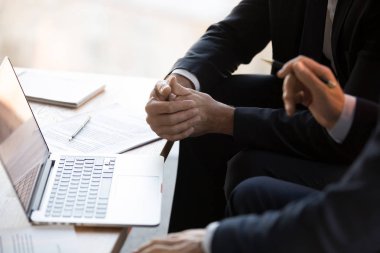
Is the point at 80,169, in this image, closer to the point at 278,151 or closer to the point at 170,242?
the point at 170,242

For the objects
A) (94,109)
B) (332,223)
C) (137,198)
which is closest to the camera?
(332,223)

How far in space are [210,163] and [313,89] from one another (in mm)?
543

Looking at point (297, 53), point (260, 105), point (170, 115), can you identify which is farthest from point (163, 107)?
point (297, 53)

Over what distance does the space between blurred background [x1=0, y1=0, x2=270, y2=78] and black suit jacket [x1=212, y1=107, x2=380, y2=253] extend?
1.64 m

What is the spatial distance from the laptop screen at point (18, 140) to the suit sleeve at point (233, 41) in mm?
491

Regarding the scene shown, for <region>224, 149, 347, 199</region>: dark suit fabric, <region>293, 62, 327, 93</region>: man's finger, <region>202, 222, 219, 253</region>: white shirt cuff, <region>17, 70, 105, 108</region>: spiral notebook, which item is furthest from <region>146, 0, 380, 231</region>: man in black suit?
<region>202, 222, 219, 253</region>: white shirt cuff

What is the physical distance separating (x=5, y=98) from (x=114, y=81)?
52 cm

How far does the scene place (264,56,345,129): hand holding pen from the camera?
92cm

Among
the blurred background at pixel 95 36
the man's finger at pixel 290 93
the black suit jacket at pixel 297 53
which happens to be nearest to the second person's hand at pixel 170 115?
the black suit jacket at pixel 297 53

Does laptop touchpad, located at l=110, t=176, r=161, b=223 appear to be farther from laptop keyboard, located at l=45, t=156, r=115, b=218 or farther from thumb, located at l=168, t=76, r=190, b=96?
thumb, located at l=168, t=76, r=190, b=96

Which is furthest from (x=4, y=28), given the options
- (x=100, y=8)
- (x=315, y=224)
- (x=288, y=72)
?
(x=315, y=224)

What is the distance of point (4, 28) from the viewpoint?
2.49m

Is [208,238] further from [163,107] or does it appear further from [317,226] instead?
[163,107]

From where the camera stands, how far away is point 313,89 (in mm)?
941
